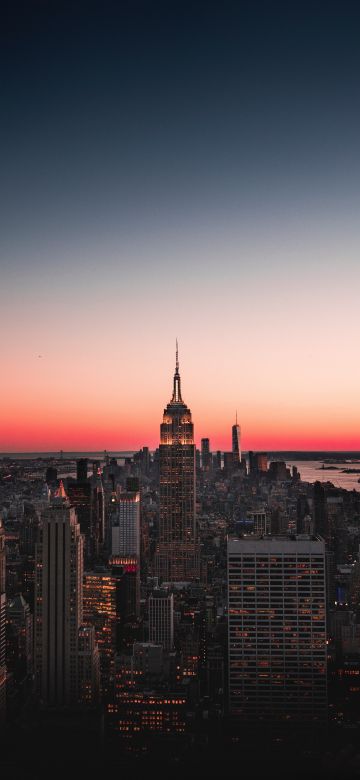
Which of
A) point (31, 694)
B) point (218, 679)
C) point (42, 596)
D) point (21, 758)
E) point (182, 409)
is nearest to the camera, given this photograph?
point (21, 758)

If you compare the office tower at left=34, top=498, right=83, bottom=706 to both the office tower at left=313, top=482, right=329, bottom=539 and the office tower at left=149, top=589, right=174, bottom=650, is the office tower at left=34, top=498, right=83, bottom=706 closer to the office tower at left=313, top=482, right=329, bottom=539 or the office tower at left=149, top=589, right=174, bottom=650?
the office tower at left=149, top=589, right=174, bottom=650

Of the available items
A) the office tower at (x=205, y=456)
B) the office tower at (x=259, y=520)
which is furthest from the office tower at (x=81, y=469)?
the office tower at (x=205, y=456)

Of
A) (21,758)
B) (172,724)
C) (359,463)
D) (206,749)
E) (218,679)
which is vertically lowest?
(218,679)

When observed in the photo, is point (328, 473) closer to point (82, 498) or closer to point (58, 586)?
point (58, 586)

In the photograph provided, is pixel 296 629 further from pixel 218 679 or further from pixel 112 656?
pixel 112 656

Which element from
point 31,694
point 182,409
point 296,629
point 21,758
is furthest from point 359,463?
point 182,409

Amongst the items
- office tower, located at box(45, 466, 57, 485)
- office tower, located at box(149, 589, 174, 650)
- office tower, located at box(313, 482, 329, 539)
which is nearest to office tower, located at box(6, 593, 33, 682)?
office tower, located at box(45, 466, 57, 485)

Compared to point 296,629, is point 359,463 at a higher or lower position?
higher

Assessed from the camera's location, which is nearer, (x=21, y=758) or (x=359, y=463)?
(x=21, y=758)
